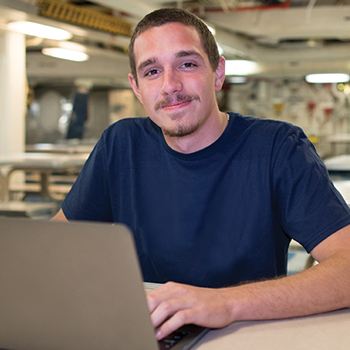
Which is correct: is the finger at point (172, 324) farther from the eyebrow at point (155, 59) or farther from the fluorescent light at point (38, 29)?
the fluorescent light at point (38, 29)

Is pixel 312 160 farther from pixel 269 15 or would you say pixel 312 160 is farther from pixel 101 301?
pixel 269 15

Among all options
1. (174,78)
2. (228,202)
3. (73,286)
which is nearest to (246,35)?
(174,78)

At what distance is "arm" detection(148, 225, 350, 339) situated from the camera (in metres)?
0.76

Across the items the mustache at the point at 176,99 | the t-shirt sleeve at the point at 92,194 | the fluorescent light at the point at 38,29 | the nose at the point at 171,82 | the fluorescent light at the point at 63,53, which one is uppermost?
the fluorescent light at the point at 63,53

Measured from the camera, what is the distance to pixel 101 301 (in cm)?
64

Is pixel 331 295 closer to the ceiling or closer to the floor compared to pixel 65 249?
closer to the floor

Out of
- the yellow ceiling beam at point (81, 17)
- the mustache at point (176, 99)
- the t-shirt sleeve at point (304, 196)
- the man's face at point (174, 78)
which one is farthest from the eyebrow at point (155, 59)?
the yellow ceiling beam at point (81, 17)

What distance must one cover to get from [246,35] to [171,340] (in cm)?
878

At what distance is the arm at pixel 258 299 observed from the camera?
0.76m

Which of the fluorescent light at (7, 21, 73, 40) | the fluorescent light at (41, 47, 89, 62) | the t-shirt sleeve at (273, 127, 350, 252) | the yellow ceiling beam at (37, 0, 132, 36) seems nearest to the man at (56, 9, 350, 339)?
the t-shirt sleeve at (273, 127, 350, 252)

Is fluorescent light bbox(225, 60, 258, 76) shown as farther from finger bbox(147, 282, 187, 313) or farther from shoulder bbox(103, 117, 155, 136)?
finger bbox(147, 282, 187, 313)

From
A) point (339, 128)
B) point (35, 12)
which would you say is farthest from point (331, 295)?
point (339, 128)

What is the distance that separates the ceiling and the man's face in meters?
3.88

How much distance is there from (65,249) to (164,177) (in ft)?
2.23
